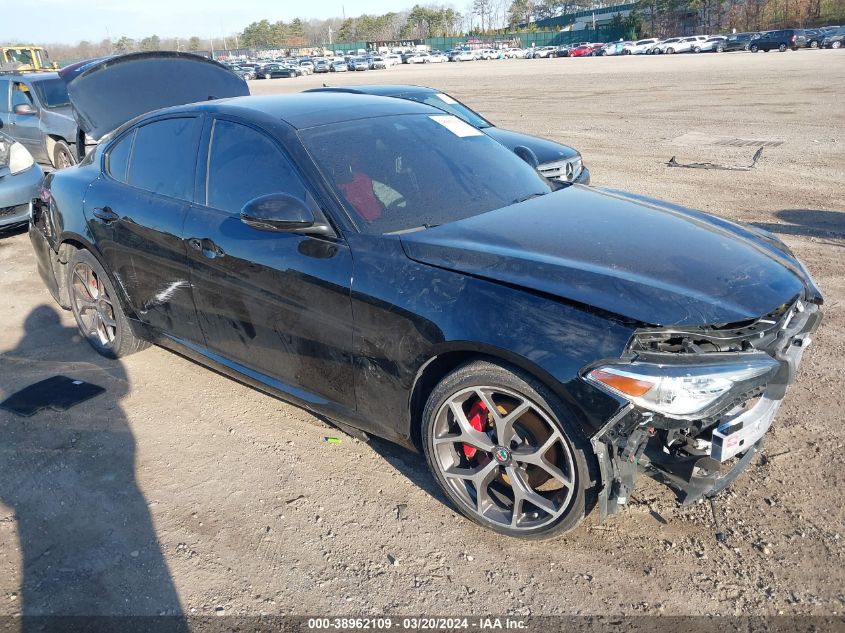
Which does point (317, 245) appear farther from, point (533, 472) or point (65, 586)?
point (65, 586)

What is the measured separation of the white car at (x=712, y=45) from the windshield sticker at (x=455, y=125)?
6192 cm

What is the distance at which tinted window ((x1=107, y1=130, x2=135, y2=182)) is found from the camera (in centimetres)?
436

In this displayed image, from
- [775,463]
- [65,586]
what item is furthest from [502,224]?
[65,586]

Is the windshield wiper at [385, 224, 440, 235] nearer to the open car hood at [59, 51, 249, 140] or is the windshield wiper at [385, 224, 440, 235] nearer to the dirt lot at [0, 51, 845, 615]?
the dirt lot at [0, 51, 845, 615]

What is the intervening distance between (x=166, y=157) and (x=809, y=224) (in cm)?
642

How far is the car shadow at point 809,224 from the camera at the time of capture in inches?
266

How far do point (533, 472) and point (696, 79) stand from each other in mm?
29623

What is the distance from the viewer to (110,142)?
4.60m

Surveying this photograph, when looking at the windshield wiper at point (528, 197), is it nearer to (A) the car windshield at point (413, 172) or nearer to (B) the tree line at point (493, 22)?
(A) the car windshield at point (413, 172)

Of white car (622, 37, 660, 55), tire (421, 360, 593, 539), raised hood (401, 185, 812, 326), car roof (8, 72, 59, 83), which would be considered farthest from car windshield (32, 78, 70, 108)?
white car (622, 37, 660, 55)

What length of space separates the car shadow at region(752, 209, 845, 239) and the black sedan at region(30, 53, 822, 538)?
3811mm

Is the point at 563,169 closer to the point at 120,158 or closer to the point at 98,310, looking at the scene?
the point at 120,158

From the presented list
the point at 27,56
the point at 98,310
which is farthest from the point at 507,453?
the point at 27,56

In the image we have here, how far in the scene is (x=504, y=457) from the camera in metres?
2.82
